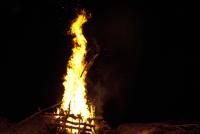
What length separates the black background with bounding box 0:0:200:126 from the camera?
680 inches

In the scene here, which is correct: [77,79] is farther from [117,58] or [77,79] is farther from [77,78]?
[117,58]

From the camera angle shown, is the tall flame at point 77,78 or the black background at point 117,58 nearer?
the tall flame at point 77,78

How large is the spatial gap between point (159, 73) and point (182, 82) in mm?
1408

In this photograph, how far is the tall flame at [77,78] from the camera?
44.9 ft

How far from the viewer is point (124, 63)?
18.2 metres

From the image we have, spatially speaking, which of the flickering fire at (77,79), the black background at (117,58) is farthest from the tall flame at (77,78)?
the black background at (117,58)

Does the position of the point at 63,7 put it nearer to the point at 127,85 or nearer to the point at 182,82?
the point at 127,85

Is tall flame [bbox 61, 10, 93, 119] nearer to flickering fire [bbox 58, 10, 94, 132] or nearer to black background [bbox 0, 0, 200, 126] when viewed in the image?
flickering fire [bbox 58, 10, 94, 132]

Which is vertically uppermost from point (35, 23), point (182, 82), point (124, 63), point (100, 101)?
point (35, 23)

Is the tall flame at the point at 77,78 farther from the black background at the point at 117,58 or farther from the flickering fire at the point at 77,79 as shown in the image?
the black background at the point at 117,58

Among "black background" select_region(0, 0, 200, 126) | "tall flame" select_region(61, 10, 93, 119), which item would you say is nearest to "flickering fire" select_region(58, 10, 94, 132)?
"tall flame" select_region(61, 10, 93, 119)

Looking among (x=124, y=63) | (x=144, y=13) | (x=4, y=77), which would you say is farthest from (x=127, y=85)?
(x=4, y=77)

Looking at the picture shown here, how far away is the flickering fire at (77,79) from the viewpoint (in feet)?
44.8

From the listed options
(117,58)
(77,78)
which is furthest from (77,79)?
(117,58)
